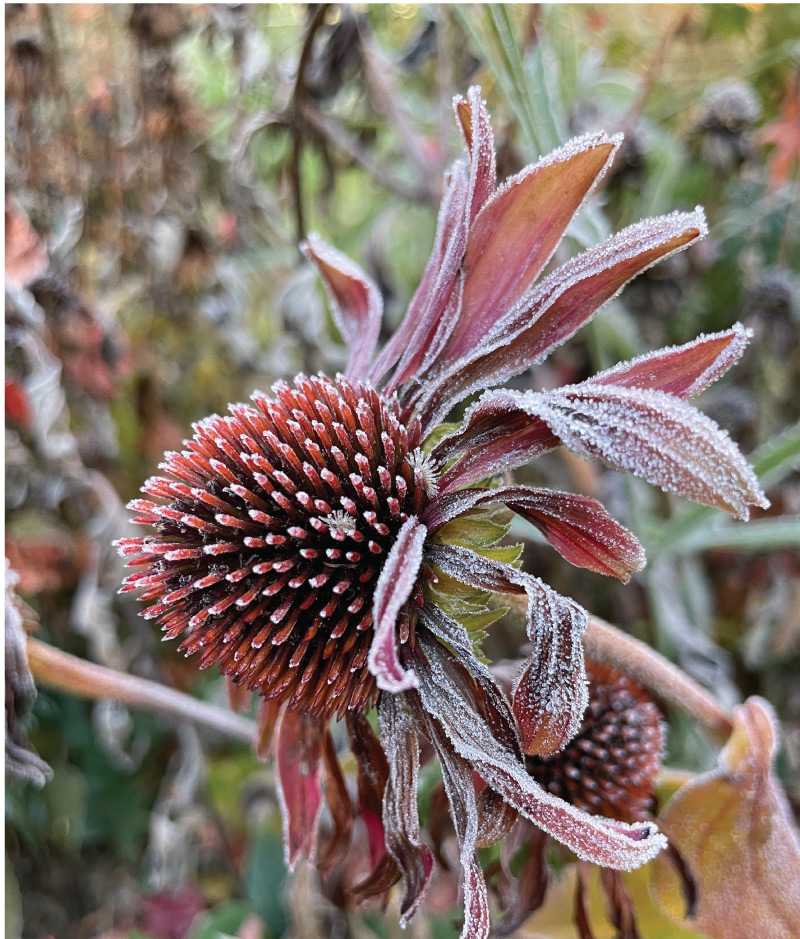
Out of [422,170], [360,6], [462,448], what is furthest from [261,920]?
[360,6]

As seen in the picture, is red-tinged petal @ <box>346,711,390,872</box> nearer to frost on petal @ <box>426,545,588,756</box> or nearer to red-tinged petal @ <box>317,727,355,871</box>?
red-tinged petal @ <box>317,727,355,871</box>

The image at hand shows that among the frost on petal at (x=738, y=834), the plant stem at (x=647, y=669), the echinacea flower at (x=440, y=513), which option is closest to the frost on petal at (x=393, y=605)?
the echinacea flower at (x=440, y=513)

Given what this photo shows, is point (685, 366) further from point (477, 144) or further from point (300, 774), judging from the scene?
point (300, 774)

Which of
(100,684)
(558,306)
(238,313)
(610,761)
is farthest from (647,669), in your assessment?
(238,313)

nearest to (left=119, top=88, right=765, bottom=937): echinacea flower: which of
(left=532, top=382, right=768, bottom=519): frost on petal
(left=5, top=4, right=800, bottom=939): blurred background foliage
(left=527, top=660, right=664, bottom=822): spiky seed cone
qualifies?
(left=532, top=382, right=768, bottom=519): frost on petal

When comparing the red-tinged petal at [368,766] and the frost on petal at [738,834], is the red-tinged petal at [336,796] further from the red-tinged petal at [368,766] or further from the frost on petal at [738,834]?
the frost on petal at [738,834]

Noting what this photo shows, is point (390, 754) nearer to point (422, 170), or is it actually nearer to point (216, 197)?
point (422, 170)
